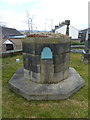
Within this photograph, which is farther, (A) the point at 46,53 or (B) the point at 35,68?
(B) the point at 35,68

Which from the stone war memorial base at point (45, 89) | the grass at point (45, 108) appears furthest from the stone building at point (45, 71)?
the grass at point (45, 108)

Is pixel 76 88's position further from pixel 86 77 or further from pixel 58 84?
pixel 86 77

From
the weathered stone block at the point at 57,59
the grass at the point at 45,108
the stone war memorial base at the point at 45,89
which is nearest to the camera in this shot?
the grass at the point at 45,108

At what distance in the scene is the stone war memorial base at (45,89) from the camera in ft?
12.4

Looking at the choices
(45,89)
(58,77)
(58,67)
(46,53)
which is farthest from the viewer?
(58,77)

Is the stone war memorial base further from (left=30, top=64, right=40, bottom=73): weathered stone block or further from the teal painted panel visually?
the teal painted panel

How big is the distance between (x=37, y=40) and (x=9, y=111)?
9.03ft

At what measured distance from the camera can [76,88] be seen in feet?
14.3

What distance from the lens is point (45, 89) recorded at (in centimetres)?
401

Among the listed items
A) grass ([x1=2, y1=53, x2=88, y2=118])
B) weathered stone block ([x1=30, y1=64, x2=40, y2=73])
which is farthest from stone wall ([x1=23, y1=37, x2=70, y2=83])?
grass ([x1=2, y1=53, x2=88, y2=118])

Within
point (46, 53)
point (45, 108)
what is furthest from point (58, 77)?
point (45, 108)

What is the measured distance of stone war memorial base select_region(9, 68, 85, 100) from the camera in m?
3.78

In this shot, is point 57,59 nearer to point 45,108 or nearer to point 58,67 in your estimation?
point 58,67

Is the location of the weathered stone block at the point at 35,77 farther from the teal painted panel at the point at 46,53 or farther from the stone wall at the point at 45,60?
the teal painted panel at the point at 46,53
